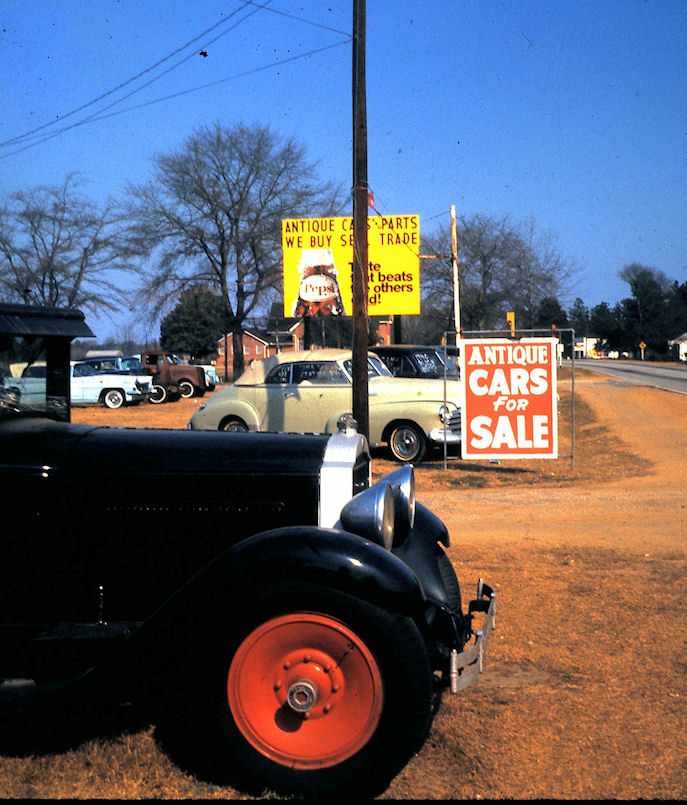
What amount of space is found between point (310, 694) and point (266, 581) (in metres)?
0.43

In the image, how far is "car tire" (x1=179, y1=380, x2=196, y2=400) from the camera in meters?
32.7

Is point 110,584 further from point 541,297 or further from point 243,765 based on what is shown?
point 541,297

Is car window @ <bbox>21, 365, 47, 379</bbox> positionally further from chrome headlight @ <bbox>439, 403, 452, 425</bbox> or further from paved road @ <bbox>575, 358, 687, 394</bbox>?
paved road @ <bbox>575, 358, 687, 394</bbox>

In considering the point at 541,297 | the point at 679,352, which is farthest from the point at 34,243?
the point at 679,352

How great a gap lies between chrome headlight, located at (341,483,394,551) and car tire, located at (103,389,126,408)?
2572 centimetres

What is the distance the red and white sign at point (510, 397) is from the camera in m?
11.8

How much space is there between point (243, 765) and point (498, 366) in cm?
934

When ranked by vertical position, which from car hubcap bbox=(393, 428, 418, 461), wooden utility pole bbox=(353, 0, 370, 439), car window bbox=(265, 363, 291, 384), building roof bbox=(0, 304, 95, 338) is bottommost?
car hubcap bbox=(393, 428, 418, 461)

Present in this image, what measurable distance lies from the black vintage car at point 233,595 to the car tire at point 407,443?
9.57 meters

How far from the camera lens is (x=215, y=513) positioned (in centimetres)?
345

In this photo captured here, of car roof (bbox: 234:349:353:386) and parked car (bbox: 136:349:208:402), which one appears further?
parked car (bbox: 136:349:208:402)

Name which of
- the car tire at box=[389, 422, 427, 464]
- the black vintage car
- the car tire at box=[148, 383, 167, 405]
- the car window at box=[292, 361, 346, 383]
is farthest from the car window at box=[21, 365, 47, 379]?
the car tire at box=[148, 383, 167, 405]

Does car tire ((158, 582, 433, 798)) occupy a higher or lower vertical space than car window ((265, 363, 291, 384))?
lower

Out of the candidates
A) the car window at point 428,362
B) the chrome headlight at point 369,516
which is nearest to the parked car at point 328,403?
the car window at point 428,362
